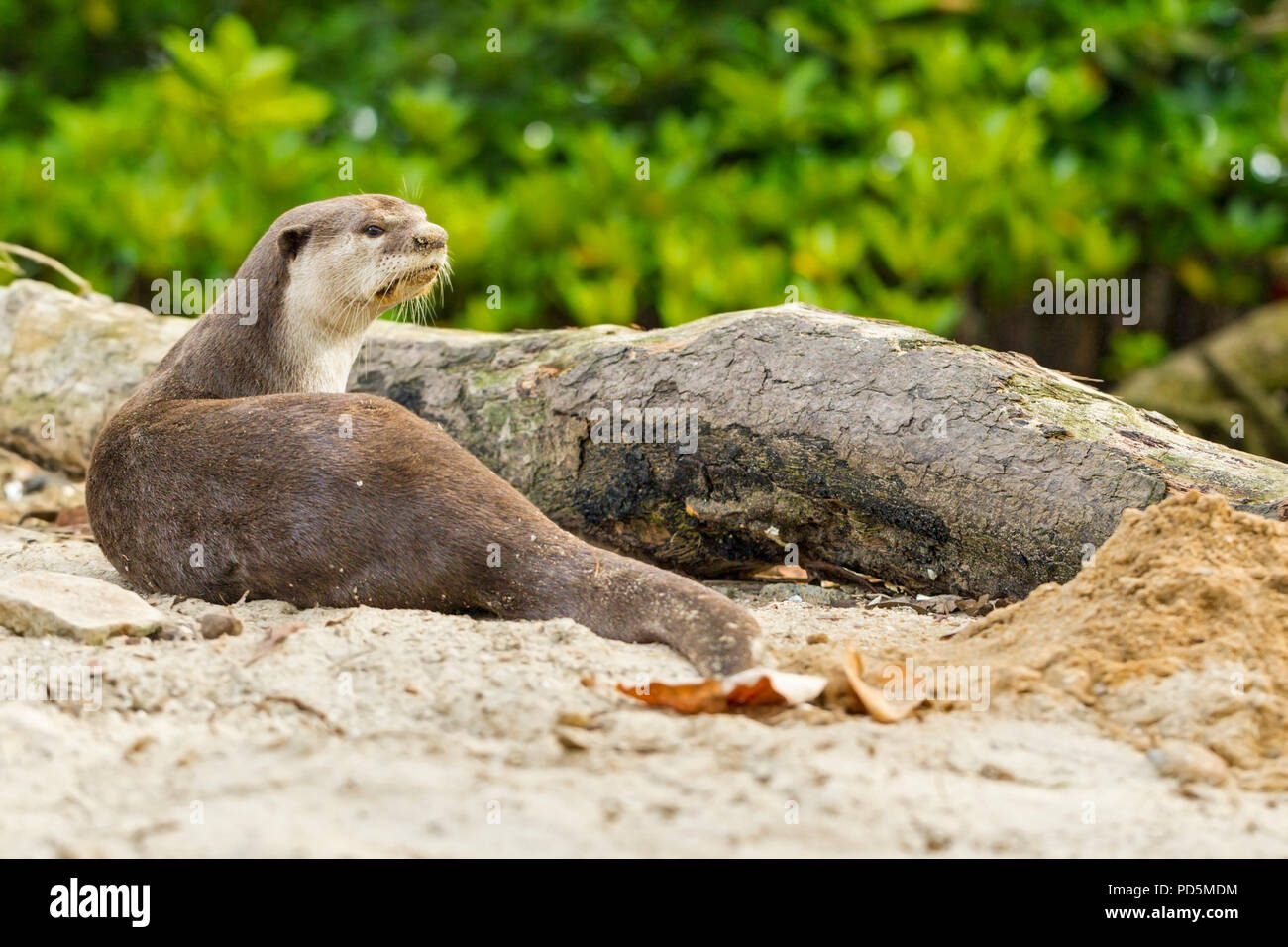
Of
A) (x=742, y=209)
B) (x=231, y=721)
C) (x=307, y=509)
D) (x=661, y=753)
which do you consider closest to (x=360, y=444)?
(x=307, y=509)

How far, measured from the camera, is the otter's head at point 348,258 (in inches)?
145

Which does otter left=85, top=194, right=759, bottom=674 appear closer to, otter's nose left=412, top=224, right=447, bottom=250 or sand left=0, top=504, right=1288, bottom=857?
sand left=0, top=504, right=1288, bottom=857

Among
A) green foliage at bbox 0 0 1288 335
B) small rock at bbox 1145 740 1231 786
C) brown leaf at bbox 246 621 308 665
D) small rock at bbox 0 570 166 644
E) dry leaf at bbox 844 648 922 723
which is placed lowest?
small rock at bbox 1145 740 1231 786

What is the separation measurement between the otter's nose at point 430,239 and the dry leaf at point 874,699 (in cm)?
188

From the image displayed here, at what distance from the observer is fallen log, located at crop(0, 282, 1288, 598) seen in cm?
315

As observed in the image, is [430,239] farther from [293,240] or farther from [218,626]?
[218,626]

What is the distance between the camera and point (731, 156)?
713 cm

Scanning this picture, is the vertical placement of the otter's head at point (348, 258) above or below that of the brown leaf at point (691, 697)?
above

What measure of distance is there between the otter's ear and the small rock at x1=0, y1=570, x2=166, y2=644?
4.10ft

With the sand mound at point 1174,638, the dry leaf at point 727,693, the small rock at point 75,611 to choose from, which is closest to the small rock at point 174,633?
the small rock at point 75,611

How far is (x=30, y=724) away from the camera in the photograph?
6.98ft

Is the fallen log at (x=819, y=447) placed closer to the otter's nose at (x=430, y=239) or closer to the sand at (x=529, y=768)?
the otter's nose at (x=430, y=239)

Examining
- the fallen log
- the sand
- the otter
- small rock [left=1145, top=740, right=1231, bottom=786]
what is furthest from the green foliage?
small rock [left=1145, top=740, right=1231, bottom=786]
